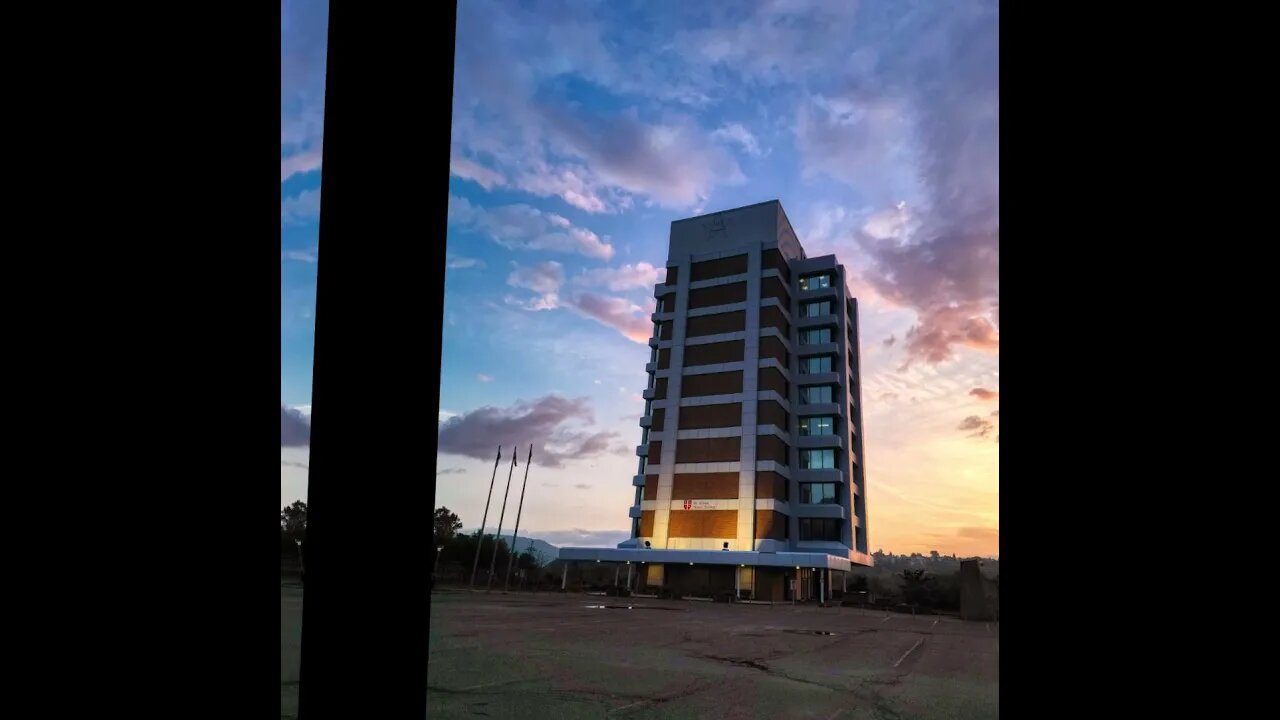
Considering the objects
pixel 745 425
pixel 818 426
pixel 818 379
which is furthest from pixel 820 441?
pixel 745 425

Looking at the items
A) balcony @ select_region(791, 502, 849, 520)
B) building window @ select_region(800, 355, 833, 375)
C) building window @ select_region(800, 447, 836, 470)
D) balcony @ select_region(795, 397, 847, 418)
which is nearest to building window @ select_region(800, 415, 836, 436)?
balcony @ select_region(795, 397, 847, 418)

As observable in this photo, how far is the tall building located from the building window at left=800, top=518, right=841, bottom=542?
0.10 metres

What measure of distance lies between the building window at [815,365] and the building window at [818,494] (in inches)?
467

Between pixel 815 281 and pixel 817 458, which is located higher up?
pixel 815 281

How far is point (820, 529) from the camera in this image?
70.1m

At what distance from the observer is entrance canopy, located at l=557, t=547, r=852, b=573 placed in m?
61.3

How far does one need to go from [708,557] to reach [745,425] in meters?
12.9

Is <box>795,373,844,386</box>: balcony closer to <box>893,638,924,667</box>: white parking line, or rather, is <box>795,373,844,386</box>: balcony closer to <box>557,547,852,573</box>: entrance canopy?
<box>557,547,852,573</box>: entrance canopy

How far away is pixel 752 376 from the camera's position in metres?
70.4

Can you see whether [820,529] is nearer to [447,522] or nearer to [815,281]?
[815,281]
